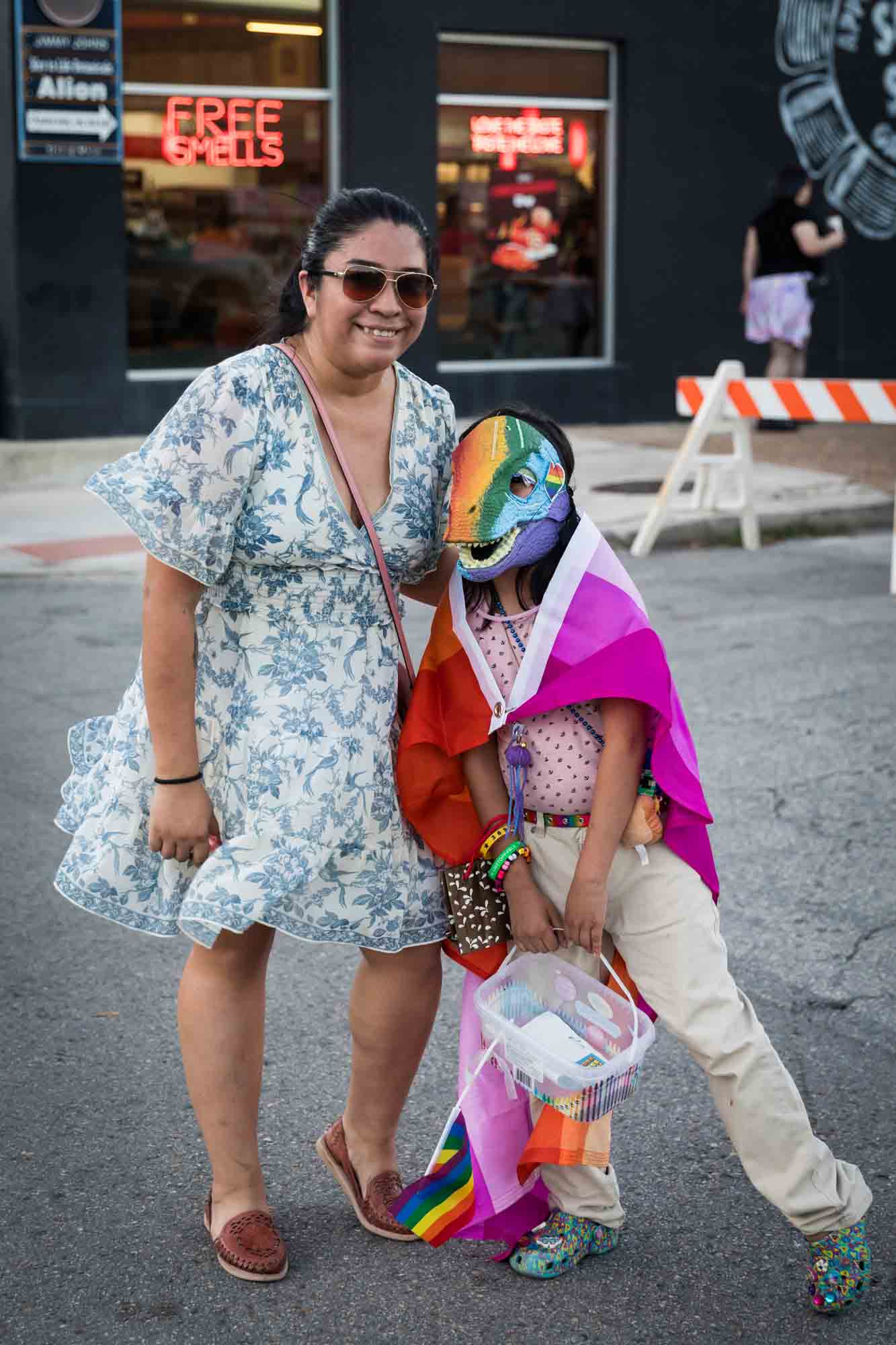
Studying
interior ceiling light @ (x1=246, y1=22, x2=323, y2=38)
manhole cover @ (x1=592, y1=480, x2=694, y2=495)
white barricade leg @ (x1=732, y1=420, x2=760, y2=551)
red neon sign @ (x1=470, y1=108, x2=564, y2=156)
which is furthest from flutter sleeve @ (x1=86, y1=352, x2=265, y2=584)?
red neon sign @ (x1=470, y1=108, x2=564, y2=156)

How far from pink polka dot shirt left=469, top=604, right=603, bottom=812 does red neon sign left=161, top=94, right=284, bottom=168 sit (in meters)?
11.6

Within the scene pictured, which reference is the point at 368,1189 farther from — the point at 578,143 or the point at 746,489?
the point at 578,143

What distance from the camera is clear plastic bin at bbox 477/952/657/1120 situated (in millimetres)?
2662

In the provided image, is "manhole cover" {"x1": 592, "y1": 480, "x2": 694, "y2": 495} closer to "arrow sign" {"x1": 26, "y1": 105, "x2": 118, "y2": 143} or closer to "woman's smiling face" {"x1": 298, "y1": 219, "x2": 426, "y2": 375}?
"arrow sign" {"x1": 26, "y1": 105, "x2": 118, "y2": 143}

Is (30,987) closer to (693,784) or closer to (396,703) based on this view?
(396,703)

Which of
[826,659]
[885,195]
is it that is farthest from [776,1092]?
[885,195]

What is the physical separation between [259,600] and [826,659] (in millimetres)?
4861

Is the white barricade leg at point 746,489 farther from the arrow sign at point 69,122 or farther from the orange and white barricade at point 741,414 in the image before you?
the arrow sign at point 69,122

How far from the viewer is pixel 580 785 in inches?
110

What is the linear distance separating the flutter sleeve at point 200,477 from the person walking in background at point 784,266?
1262cm

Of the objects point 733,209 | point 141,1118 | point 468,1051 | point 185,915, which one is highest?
point 733,209

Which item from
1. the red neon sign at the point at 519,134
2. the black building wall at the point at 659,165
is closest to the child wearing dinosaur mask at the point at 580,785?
the black building wall at the point at 659,165

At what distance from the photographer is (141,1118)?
3436 mm

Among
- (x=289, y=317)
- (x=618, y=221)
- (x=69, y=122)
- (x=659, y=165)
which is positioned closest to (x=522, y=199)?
(x=618, y=221)
